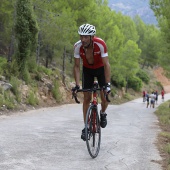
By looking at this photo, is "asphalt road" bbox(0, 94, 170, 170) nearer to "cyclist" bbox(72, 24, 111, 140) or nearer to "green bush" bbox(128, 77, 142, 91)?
"cyclist" bbox(72, 24, 111, 140)

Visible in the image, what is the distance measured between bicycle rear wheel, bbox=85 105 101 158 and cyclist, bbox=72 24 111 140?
0.17 meters

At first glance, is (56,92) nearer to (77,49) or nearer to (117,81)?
(77,49)

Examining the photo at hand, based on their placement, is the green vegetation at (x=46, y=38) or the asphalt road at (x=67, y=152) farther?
the green vegetation at (x=46, y=38)

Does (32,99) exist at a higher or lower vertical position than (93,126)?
lower

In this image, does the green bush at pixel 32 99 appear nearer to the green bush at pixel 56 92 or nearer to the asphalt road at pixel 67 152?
the green bush at pixel 56 92

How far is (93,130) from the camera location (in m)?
5.50

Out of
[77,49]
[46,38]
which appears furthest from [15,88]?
[77,49]

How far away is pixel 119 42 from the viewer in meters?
35.8

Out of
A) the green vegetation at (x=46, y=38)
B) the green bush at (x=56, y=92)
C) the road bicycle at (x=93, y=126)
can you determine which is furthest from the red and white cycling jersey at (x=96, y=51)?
the green bush at (x=56, y=92)

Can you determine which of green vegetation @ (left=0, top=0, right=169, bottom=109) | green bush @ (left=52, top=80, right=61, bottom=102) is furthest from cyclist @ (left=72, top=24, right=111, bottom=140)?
green bush @ (left=52, top=80, right=61, bottom=102)

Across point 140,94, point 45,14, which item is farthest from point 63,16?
point 140,94

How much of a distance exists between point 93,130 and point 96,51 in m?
1.33

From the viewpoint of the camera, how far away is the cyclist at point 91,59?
514 centimetres

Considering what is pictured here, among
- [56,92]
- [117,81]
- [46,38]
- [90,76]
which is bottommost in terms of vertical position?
[117,81]
